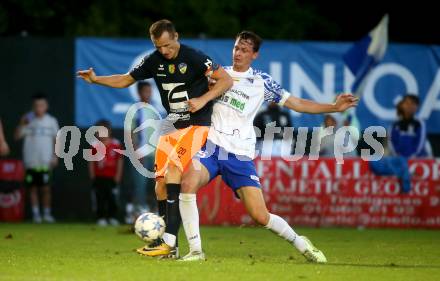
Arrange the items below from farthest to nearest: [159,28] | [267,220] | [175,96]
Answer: [175,96] < [267,220] < [159,28]

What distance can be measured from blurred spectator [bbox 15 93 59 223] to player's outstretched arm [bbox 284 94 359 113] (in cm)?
897

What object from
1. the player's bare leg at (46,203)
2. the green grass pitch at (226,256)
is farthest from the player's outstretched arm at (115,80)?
the player's bare leg at (46,203)

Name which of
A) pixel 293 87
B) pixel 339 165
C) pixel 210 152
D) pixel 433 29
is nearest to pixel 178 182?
pixel 210 152

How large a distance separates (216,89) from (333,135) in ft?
29.0

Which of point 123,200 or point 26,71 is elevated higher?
point 26,71

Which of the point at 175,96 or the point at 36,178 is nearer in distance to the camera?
the point at 175,96

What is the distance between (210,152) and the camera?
11344 millimetres

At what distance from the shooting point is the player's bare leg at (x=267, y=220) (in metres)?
11.2

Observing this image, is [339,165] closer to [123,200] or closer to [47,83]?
[123,200]

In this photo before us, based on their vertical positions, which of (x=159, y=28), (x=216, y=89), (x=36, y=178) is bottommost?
(x=36, y=178)

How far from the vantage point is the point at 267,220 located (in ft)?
36.9

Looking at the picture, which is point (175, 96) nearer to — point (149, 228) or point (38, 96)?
point (149, 228)

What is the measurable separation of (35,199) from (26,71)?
7.96ft

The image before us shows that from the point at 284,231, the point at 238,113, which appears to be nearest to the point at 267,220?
the point at 284,231
